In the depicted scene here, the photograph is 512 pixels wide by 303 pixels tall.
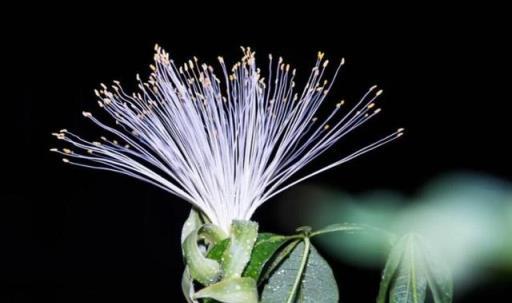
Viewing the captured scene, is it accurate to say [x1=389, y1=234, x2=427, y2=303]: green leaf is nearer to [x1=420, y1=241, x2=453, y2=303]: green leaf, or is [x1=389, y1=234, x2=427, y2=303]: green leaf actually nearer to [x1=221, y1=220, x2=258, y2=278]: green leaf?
[x1=420, y1=241, x2=453, y2=303]: green leaf

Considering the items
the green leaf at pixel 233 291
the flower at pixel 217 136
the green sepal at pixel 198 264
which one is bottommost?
the green leaf at pixel 233 291

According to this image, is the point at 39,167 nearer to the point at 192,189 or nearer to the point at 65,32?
the point at 65,32

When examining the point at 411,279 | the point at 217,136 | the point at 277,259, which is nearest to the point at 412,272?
the point at 411,279

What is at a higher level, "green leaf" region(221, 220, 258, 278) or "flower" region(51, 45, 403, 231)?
"flower" region(51, 45, 403, 231)

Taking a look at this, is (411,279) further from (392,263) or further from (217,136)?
(217,136)

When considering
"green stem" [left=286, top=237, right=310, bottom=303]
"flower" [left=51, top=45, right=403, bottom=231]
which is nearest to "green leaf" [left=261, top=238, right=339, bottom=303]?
"green stem" [left=286, top=237, right=310, bottom=303]

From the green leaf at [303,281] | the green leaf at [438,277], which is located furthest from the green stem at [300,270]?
the green leaf at [438,277]

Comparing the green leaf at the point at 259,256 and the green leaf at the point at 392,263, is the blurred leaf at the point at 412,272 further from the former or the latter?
the green leaf at the point at 259,256
